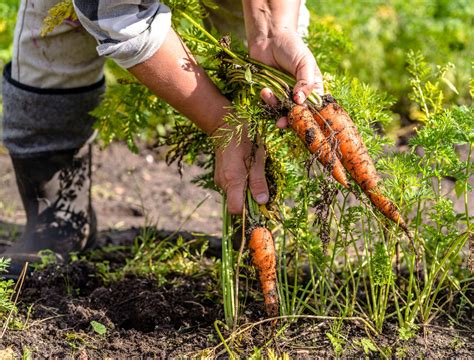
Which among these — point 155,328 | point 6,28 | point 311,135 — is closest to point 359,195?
point 311,135

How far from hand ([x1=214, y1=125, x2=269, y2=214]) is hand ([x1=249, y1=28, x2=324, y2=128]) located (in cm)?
15

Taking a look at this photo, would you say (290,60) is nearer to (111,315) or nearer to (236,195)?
(236,195)

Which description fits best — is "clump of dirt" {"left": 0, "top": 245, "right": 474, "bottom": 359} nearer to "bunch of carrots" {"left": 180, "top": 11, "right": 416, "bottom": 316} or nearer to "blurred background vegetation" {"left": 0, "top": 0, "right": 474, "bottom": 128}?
"bunch of carrots" {"left": 180, "top": 11, "right": 416, "bottom": 316}

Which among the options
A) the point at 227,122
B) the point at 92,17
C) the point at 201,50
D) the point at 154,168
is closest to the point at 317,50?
the point at 201,50

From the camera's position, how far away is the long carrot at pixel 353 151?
7.60ft

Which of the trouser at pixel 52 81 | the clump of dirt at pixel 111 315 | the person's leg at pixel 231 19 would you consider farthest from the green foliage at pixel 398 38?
the clump of dirt at pixel 111 315

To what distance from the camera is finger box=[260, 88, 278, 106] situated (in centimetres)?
232

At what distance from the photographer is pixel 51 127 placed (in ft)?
10.2

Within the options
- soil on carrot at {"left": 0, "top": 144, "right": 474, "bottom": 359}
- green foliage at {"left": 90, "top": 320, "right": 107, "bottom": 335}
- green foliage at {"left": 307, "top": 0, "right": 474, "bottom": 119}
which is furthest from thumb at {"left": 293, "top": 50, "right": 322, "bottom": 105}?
green foliage at {"left": 307, "top": 0, "right": 474, "bottom": 119}

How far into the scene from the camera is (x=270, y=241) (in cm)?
243

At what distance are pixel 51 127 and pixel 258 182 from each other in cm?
111

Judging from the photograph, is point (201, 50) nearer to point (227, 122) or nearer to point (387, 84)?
point (227, 122)

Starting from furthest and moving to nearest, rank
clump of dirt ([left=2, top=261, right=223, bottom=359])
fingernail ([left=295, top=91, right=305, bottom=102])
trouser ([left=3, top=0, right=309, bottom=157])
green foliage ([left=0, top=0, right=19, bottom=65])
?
green foliage ([left=0, top=0, right=19, bottom=65])
trouser ([left=3, top=0, right=309, bottom=157])
clump of dirt ([left=2, top=261, right=223, bottom=359])
fingernail ([left=295, top=91, right=305, bottom=102])

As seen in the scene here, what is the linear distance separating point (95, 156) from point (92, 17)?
2.38 metres
